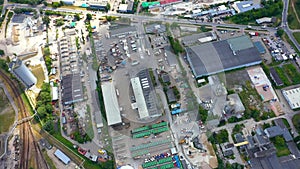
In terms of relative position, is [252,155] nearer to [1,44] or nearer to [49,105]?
[49,105]

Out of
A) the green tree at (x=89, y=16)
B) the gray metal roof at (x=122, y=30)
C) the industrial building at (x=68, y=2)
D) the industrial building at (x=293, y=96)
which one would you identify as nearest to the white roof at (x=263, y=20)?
the industrial building at (x=293, y=96)

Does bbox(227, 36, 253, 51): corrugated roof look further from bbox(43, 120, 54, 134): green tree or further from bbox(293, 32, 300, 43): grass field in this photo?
bbox(43, 120, 54, 134): green tree

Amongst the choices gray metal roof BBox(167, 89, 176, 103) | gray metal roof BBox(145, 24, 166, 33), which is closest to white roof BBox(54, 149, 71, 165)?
gray metal roof BBox(167, 89, 176, 103)

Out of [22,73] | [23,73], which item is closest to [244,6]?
[23,73]

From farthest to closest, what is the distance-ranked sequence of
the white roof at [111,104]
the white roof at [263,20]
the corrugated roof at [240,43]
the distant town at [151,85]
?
the white roof at [263,20] < the corrugated roof at [240,43] < the white roof at [111,104] < the distant town at [151,85]

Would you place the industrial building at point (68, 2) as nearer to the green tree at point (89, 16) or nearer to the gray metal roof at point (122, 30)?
the green tree at point (89, 16)

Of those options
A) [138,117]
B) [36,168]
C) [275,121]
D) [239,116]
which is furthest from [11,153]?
[275,121]
